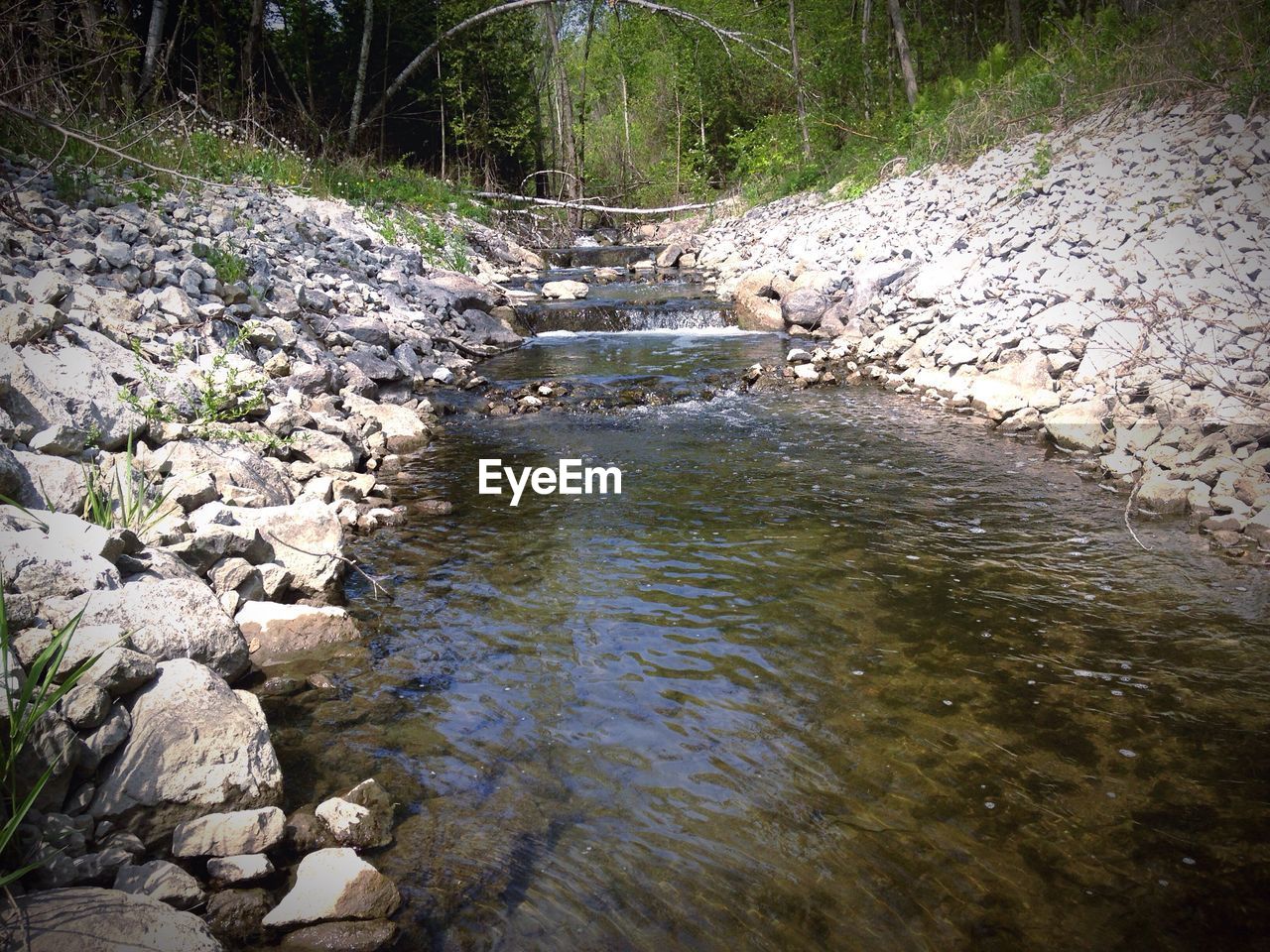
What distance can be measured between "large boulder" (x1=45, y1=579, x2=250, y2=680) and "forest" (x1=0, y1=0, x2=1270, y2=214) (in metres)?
4.33

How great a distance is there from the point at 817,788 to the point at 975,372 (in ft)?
21.6

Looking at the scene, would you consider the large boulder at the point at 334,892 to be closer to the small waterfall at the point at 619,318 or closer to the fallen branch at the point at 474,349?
the fallen branch at the point at 474,349

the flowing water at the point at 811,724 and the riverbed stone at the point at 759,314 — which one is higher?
the riverbed stone at the point at 759,314

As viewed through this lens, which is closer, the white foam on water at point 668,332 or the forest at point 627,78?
the forest at point 627,78

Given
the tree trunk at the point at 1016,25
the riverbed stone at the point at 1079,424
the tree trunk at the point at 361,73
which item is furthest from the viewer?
the tree trunk at the point at 1016,25

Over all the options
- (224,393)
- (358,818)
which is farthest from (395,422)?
(358,818)

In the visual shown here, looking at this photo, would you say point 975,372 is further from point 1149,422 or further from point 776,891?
point 776,891

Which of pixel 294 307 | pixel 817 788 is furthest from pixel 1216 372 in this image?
pixel 294 307

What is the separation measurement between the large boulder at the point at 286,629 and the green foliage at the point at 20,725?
110 cm

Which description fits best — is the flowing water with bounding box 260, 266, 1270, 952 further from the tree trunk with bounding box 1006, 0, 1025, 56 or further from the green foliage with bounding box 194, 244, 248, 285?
the tree trunk with bounding box 1006, 0, 1025, 56

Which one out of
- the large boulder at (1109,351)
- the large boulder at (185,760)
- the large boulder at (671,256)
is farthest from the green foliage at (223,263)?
the large boulder at (671,256)

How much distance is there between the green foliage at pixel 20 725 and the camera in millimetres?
2221

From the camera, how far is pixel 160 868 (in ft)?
7.86

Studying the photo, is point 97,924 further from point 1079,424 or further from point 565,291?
point 565,291
